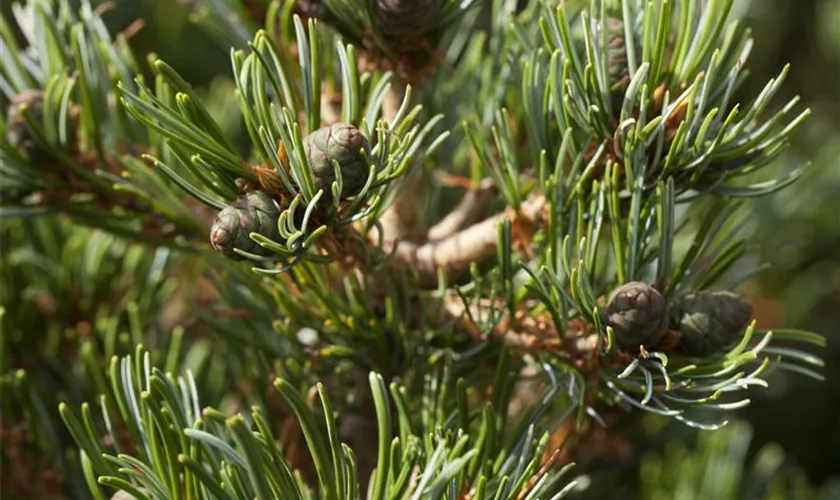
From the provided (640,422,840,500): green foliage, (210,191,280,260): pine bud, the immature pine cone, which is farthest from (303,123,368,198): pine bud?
(640,422,840,500): green foliage

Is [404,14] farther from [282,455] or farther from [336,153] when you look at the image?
[282,455]

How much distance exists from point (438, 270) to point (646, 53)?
169mm

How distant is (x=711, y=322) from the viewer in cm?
48

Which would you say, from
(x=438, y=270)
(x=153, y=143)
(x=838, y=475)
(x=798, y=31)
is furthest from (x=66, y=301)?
(x=798, y=31)

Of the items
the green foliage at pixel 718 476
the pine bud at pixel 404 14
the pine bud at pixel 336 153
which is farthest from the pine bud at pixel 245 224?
the green foliage at pixel 718 476

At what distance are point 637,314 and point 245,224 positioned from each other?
192 millimetres


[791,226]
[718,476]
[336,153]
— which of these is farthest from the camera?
[791,226]

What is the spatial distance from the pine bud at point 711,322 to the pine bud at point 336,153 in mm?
186

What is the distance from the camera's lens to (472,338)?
580 millimetres

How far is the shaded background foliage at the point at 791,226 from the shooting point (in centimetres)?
103

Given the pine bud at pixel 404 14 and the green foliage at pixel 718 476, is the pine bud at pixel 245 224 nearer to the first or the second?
the pine bud at pixel 404 14

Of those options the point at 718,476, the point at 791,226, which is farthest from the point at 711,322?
the point at 791,226

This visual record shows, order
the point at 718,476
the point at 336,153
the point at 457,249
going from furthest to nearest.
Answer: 1. the point at 718,476
2. the point at 457,249
3. the point at 336,153

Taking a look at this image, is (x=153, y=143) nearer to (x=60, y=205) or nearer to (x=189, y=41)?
(x=60, y=205)
